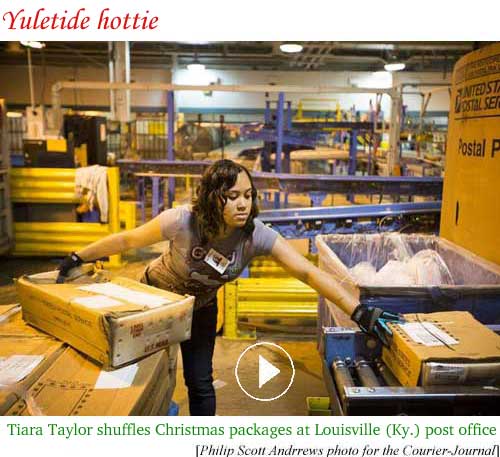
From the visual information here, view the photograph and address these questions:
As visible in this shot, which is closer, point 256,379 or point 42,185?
point 256,379

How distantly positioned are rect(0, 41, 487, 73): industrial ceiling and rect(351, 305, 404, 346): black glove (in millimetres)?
9485

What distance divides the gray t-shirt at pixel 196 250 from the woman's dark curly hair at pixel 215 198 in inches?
1.9

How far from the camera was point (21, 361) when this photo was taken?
166 centimetres

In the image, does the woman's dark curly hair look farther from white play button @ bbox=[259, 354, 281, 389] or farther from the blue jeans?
white play button @ bbox=[259, 354, 281, 389]

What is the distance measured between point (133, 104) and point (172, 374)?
1405 centimetres

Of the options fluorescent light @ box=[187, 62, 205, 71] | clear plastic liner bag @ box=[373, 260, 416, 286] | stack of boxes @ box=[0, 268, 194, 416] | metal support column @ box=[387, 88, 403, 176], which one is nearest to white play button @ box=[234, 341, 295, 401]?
clear plastic liner bag @ box=[373, 260, 416, 286]

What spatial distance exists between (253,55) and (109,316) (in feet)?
41.6

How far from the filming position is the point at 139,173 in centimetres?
661

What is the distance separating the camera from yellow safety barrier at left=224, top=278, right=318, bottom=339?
3.77 meters

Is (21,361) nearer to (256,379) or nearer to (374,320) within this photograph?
(374,320)

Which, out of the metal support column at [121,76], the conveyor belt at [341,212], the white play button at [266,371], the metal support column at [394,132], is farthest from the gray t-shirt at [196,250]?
the metal support column at [121,76]

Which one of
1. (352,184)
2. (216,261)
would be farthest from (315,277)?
(352,184)
